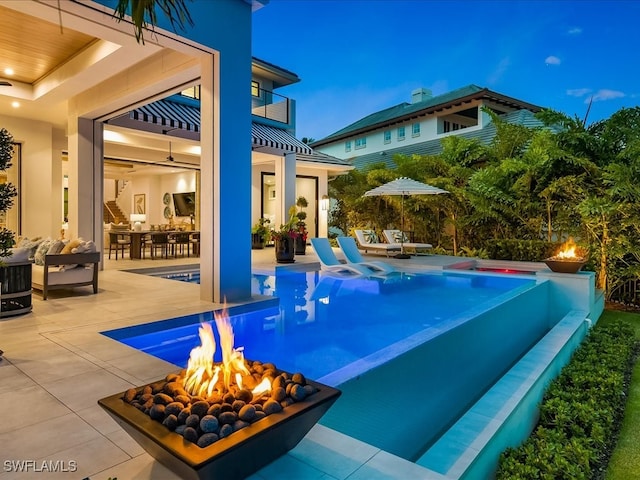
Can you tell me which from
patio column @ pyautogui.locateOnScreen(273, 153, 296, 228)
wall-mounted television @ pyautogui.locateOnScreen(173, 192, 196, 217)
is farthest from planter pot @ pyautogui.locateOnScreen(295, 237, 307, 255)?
wall-mounted television @ pyautogui.locateOnScreen(173, 192, 196, 217)

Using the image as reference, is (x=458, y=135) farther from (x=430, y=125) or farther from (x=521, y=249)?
→ (x=521, y=249)

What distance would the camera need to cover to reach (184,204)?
2172 cm

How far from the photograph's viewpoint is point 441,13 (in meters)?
48.3

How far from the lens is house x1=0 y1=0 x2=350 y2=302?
7176 mm

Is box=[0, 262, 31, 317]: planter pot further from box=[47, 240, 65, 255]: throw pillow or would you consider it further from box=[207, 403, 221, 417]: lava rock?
box=[207, 403, 221, 417]: lava rock

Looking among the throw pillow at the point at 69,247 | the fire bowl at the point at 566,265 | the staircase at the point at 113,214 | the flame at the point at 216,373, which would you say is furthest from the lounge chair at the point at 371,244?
the staircase at the point at 113,214

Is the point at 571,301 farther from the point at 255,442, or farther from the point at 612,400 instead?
the point at 255,442

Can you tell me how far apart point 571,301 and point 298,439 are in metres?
9.40

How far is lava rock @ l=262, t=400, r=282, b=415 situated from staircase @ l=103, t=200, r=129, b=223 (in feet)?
86.0

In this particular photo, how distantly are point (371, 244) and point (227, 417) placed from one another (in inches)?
556

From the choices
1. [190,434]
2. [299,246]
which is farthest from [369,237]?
[190,434]

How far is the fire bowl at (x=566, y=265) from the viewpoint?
10078 millimetres

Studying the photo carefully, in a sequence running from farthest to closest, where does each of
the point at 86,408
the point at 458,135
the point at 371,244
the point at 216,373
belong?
the point at 458,135 < the point at 371,244 < the point at 86,408 < the point at 216,373

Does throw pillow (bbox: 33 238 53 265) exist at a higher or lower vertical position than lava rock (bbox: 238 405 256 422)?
higher
